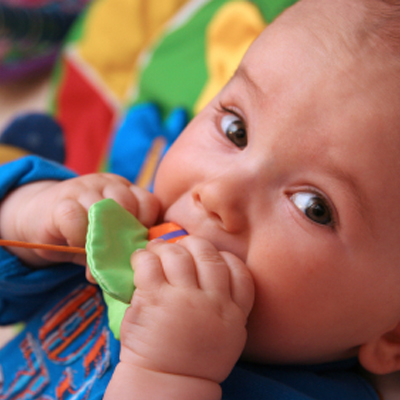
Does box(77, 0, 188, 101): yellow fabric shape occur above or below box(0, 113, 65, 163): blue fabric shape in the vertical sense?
above

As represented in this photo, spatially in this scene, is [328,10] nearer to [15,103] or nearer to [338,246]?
[338,246]

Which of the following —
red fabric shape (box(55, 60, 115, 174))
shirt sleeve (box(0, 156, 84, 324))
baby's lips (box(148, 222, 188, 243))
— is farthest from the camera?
red fabric shape (box(55, 60, 115, 174))

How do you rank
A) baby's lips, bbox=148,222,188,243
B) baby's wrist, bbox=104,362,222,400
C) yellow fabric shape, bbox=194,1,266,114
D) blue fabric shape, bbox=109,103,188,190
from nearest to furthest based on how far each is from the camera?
baby's wrist, bbox=104,362,222,400, baby's lips, bbox=148,222,188,243, yellow fabric shape, bbox=194,1,266,114, blue fabric shape, bbox=109,103,188,190

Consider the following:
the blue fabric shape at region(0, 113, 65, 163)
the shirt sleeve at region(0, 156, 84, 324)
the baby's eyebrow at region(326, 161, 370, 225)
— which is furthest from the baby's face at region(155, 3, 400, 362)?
the blue fabric shape at region(0, 113, 65, 163)

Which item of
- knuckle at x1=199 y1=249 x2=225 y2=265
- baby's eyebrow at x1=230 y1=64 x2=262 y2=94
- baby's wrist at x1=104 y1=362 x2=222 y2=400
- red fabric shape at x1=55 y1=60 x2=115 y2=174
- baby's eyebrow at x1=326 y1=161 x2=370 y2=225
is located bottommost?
red fabric shape at x1=55 y1=60 x2=115 y2=174

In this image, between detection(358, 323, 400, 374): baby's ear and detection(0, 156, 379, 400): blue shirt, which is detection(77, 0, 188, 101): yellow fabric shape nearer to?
detection(0, 156, 379, 400): blue shirt

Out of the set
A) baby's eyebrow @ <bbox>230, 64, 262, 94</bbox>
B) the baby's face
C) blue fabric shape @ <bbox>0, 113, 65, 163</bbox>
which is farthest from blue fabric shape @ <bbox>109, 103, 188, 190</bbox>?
the baby's face

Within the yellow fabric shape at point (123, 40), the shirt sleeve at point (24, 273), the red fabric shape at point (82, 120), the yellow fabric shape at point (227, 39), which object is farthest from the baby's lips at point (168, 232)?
the yellow fabric shape at point (123, 40)

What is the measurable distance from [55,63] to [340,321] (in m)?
1.48

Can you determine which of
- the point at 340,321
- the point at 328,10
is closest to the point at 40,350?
the point at 340,321

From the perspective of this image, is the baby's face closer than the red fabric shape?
Yes

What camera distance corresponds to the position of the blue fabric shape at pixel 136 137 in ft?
3.93

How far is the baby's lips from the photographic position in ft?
2.04

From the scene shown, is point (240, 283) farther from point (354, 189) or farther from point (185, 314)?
point (354, 189)
